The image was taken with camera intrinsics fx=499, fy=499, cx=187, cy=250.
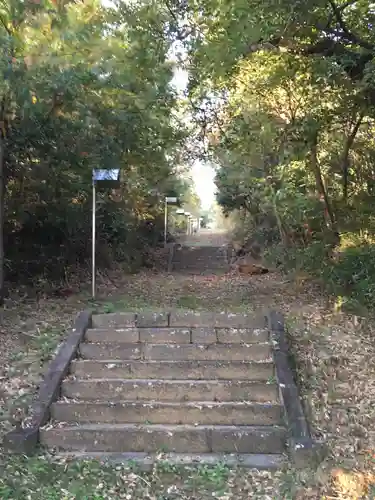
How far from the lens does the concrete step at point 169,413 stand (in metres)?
4.62

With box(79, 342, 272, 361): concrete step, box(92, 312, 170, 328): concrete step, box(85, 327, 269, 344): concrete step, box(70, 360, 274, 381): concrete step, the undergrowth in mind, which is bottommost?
box(70, 360, 274, 381): concrete step

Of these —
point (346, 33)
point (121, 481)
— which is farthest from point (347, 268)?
point (121, 481)

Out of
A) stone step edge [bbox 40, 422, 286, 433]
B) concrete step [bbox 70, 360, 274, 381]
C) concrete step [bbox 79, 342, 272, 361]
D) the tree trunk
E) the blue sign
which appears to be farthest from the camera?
the tree trunk

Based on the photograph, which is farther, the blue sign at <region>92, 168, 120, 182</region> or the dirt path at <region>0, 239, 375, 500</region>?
the blue sign at <region>92, 168, 120, 182</region>

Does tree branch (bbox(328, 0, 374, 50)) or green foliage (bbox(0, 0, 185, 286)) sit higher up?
tree branch (bbox(328, 0, 374, 50))

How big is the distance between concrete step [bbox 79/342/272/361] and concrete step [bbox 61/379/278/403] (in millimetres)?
475

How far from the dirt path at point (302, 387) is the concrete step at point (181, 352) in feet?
1.61

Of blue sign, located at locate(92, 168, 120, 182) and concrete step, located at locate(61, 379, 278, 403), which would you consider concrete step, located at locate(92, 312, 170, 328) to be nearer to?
concrete step, located at locate(61, 379, 278, 403)

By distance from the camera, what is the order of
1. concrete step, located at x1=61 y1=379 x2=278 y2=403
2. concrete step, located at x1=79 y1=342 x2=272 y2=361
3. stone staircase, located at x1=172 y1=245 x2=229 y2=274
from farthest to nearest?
1. stone staircase, located at x1=172 y1=245 x2=229 y2=274
2. concrete step, located at x1=79 y1=342 x2=272 y2=361
3. concrete step, located at x1=61 y1=379 x2=278 y2=403

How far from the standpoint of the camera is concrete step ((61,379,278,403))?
491 cm

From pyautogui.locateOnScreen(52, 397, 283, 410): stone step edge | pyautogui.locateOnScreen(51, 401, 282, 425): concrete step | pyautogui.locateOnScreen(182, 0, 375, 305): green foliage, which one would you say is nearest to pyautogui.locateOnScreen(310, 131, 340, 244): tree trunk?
pyautogui.locateOnScreen(182, 0, 375, 305): green foliage

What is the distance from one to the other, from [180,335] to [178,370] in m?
0.61

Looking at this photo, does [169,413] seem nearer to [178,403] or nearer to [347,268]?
[178,403]

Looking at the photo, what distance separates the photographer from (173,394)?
4922 mm
